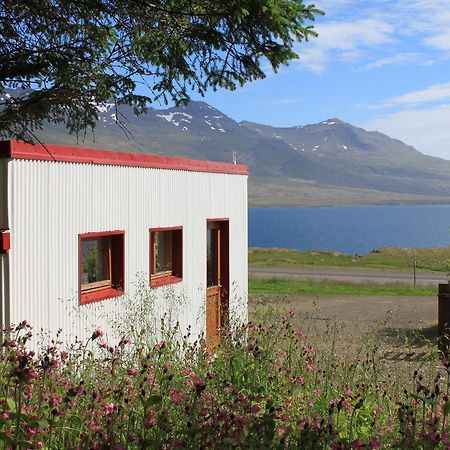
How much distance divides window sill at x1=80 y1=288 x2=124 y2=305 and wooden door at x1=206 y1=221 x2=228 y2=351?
11.0 ft

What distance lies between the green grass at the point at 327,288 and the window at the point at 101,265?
17.7 meters

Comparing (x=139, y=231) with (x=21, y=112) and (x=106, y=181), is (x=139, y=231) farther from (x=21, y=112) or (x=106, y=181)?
(x=21, y=112)

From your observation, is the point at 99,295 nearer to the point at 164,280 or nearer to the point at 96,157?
the point at 96,157

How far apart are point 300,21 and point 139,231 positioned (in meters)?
5.23

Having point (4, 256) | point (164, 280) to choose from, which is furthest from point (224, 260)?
point (4, 256)

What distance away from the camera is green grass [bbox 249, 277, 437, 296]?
1135 inches

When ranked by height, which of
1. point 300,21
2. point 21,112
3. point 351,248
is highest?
point 300,21

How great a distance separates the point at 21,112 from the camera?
296 inches

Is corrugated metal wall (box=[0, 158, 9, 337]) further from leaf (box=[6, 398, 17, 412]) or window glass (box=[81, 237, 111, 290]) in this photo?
leaf (box=[6, 398, 17, 412])

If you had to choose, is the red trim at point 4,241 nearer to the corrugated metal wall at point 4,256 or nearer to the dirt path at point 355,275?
the corrugated metal wall at point 4,256

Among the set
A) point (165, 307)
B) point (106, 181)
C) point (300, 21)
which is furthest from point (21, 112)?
point (165, 307)

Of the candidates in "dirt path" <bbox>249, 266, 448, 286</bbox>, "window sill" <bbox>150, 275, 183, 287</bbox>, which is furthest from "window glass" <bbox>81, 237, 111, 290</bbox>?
"dirt path" <bbox>249, 266, 448, 286</bbox>

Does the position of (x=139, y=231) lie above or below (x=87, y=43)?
below

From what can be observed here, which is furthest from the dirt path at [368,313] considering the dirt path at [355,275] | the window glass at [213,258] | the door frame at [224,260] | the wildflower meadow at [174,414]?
the wildflower meadow at [174,414]
